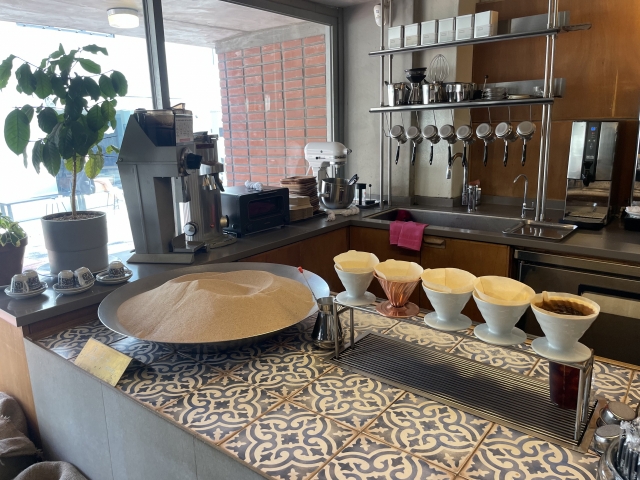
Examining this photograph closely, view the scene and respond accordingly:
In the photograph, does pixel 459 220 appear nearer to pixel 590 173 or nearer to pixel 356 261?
pixel 590 173

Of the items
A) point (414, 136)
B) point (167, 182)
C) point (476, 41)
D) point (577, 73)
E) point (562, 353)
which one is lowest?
point (562, 353)

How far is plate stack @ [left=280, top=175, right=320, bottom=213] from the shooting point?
2795 millimetres

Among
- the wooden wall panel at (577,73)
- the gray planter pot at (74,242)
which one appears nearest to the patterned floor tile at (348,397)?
the gray planter pot at (74,242)

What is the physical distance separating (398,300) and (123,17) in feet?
5.98

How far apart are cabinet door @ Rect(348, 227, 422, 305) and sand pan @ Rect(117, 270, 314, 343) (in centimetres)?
130

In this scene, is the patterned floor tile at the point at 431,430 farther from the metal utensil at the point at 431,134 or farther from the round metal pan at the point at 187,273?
the metal utensil at the point at 431,134

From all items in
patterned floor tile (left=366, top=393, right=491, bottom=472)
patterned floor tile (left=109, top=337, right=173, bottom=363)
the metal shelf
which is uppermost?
the metal shelf

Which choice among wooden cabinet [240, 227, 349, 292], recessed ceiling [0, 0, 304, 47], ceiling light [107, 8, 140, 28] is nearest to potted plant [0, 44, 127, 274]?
recessed ceiling [0, 0, 304, 47]

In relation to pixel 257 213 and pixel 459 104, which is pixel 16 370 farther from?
pixel 459 104

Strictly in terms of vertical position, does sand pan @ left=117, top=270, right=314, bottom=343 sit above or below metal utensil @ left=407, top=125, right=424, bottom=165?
below

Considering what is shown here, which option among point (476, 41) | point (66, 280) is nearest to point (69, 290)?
point (66, 280)

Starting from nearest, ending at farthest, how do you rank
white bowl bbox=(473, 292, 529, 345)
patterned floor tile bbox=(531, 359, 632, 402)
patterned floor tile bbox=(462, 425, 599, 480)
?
1. patterned floor tile bbox=(462, 425, 599, 480)
2. white bowl bbox=(473, 292, 529, 345)
3. patterned floor tile bbox=(531, 359, 632, 402)

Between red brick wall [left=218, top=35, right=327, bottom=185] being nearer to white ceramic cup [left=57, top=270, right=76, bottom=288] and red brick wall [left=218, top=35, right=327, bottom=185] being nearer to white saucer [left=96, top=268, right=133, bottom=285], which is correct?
white saucer [left=96, top=268, right=133, bottom=285]

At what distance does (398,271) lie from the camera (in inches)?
45.4
